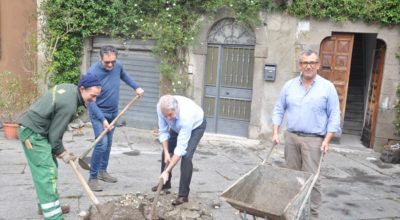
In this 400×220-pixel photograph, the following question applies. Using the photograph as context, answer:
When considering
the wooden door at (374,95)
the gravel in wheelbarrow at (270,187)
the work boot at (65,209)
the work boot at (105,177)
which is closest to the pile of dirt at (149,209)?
the work boot at (65,209)

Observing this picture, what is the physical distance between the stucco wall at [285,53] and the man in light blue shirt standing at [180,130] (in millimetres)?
4409

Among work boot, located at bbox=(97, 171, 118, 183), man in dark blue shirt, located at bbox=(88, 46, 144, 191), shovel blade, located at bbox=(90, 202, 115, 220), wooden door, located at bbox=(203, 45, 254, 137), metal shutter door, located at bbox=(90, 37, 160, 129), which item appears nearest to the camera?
shovel blade, located at bbox=(90, 202, 115, 220)

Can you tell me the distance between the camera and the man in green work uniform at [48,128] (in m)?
3.70

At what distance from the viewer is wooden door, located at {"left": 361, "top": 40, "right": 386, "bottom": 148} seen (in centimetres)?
877

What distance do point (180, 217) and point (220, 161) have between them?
125 inches

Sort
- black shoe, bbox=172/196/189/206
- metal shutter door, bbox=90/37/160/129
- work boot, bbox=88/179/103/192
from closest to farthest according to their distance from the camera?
1. black shoe, bbox=172/196/189/206
2. work boot, bbox=88/179/103/192
3. metal shutter door, bbox=90/37/160/129

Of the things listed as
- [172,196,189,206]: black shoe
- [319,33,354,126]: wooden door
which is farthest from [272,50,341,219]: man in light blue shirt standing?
[319,33,354,126]: wooden door

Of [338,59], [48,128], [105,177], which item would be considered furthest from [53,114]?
[338,59]

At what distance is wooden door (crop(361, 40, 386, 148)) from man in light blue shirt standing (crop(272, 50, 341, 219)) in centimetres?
520

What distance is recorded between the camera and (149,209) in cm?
431

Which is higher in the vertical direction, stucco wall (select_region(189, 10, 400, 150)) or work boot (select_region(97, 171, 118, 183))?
stucco wall (select_region(189, 10, 400, 150))

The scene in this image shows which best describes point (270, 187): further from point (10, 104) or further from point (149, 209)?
point (10, 104)

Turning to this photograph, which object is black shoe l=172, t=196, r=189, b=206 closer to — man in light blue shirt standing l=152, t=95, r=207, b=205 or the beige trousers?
man in light blue shirt standing l=152, t=95, r=207, b=205

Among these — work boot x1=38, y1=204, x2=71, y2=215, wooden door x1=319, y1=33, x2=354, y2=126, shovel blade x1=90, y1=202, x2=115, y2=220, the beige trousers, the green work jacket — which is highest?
wooden door x1=319, y1=33, x2=354, y2=126
